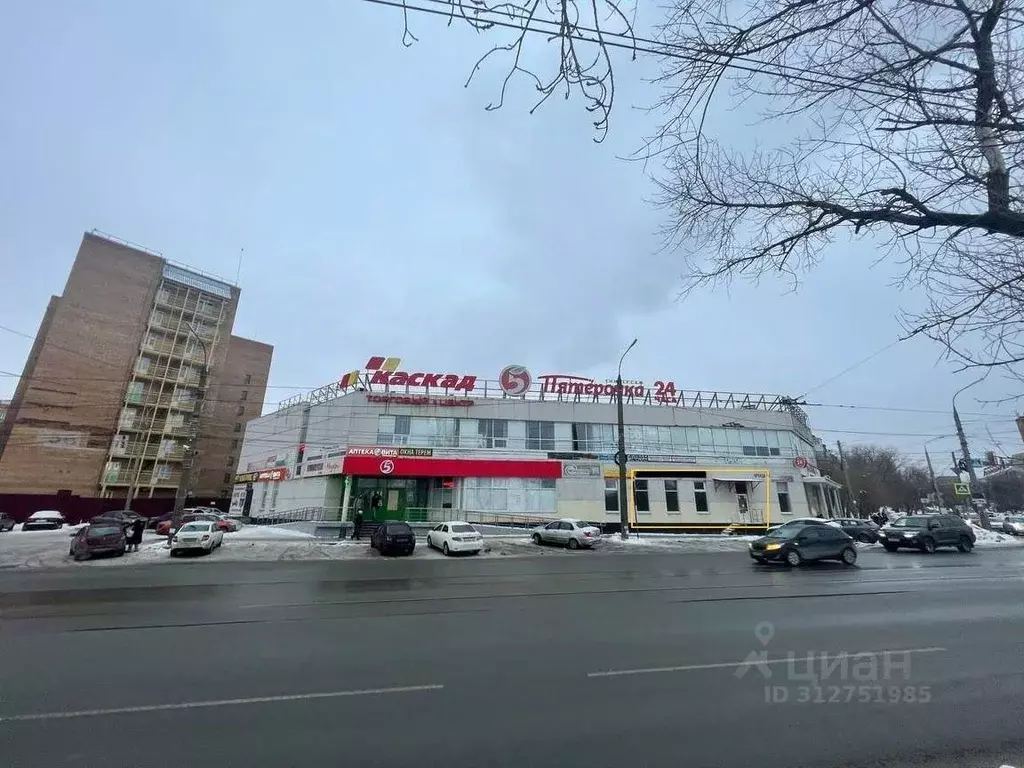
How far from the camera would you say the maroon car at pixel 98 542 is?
67.7ft

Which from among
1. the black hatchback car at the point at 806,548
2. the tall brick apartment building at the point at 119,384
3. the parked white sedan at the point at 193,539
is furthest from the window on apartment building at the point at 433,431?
the tall brick apartment building at the point at 119,384

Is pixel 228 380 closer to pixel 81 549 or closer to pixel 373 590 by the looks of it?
pixel 81 549

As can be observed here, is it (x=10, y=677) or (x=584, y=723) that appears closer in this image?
(x=584, y=723)

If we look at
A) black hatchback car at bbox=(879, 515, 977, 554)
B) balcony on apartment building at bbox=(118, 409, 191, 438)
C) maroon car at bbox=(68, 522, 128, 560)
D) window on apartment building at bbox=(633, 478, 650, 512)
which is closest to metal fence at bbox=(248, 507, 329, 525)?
maroon car at bbox=(68, 522, 128, 560)

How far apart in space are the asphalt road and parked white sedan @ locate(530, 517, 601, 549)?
48.9 feet

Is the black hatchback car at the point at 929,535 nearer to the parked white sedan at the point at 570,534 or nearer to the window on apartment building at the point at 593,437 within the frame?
the parked white sedan at the point at 570,534

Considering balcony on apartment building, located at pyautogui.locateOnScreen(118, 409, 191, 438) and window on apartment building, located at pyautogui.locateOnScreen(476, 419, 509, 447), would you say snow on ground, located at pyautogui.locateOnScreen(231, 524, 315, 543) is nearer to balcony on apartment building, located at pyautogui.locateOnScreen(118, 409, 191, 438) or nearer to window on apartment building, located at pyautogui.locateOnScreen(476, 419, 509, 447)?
window on apartment building, located at pyautogui.locateOnScreen(476, 419, 509, 447)

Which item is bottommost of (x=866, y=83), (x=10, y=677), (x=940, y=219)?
(x=10, y=677)

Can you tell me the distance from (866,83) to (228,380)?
7770 centimetres

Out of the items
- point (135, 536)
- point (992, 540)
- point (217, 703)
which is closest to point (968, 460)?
point (992, 540)

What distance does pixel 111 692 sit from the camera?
5.16 metres

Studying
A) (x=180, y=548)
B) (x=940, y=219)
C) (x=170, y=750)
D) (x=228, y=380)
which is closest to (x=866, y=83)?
(x=940, y=219)

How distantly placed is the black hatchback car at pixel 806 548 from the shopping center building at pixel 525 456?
16.1 m

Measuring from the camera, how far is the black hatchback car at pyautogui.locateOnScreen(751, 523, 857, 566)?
59.9 ft
